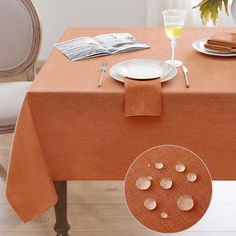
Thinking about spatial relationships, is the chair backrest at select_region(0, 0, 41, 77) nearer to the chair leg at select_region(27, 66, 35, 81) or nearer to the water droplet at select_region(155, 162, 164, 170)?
the chair leg at select_region(27, 66, 35, 81)

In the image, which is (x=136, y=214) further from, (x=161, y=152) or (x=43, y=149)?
(x=43, y=149)

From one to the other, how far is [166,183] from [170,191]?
2 cm

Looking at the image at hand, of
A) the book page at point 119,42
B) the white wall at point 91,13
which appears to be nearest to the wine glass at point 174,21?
the book page at point 119,42

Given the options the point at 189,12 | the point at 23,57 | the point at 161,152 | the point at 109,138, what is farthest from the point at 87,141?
the point at 189,12

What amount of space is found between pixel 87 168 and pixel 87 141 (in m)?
0.09

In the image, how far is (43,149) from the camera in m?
1.28

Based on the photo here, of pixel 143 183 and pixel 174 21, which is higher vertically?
pixel 174 21

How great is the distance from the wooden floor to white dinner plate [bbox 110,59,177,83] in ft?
2.36

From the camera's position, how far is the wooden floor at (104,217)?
1725mm

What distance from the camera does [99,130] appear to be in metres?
1.23

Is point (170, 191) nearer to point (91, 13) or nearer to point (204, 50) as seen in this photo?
point (204, 50)

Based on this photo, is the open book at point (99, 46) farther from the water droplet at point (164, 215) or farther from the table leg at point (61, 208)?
the water droplet at point (164, 215)

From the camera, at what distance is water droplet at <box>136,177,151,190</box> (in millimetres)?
979

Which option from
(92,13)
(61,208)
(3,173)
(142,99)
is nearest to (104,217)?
(61,208)
